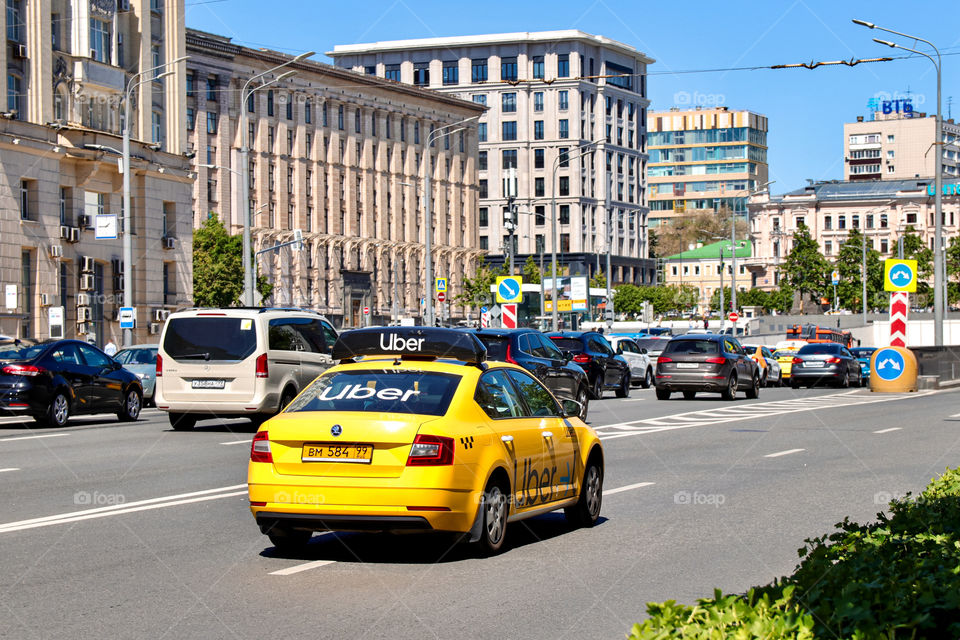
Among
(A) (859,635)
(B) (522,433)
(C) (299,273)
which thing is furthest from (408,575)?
(C) (299,273)

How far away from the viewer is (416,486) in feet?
30.3

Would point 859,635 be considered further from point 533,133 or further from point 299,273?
point 533,133

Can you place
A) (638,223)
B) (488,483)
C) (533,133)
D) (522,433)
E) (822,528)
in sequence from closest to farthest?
1. (488,483)
2. (522,433)
3. (822,528)
4. (533,133)
5. (638,223)

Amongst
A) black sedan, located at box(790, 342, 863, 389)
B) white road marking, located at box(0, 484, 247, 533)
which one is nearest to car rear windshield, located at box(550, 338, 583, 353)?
black sedan, located at box(790, 342, 863, 389)

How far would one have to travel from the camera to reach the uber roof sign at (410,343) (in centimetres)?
1154

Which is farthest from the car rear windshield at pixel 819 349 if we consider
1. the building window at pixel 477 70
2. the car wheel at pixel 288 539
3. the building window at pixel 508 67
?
the building window at pixel 477 70

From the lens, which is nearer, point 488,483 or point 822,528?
point 488,483

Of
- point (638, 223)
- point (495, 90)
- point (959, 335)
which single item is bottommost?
→ point (959, 335)

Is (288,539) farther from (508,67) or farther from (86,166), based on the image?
(508,67)

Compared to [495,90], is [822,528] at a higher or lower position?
lower

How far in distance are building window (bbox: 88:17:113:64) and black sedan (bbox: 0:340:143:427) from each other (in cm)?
3201

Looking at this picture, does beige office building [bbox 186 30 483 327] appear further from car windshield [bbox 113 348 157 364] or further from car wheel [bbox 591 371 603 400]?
car wheel [bbox 591 371 603 400]

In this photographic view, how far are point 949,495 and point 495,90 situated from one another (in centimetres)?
13639

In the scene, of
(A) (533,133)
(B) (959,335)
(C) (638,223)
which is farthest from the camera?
(C) (638,223)
